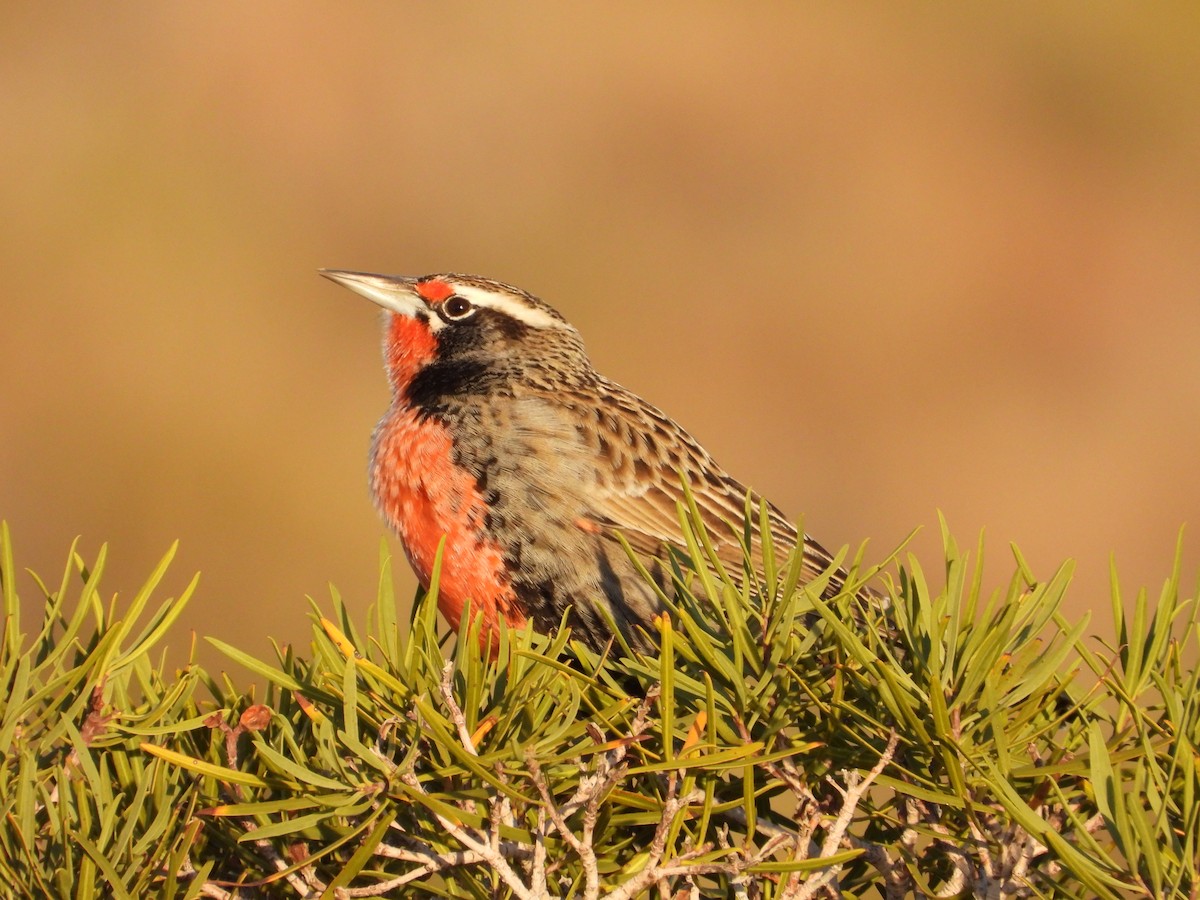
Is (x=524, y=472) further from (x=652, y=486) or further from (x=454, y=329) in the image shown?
(x=454, y=329)

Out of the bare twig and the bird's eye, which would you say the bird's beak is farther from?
the bare twig

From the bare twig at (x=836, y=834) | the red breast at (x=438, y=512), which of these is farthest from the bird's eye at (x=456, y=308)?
the bare twig at (x=836, y=834)

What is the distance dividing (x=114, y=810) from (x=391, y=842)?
0.25 metres

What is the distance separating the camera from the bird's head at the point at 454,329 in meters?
3.10

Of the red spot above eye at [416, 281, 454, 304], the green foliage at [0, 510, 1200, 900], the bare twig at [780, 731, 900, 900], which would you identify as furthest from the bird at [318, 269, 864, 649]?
the bare twig at [780, 731, 900, 900]

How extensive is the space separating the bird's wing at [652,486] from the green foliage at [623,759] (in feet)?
3.67

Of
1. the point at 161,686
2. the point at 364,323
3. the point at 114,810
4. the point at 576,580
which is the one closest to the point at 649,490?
the point at 576,580

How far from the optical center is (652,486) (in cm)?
275

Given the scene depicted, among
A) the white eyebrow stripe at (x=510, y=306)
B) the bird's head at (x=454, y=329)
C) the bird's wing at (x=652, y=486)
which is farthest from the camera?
the white eyebrow stripe at (x=510, y=306)

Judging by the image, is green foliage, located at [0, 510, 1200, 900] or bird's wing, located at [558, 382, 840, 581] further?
bird's wing, located at [558, 382, 840, 581]

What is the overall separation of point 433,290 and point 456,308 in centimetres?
7

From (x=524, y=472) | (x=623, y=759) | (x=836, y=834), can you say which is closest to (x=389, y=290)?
(x=524, y=472)

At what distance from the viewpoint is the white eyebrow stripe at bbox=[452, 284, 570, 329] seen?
3.21 metres

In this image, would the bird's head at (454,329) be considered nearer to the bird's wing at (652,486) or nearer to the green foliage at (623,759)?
the bird's wing at (652,486)
